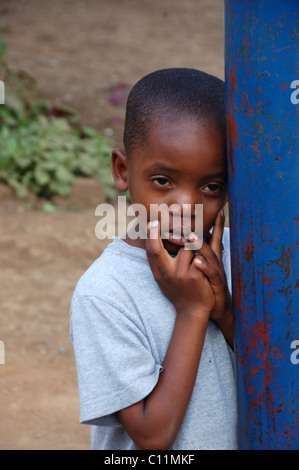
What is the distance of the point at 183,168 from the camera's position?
1.35 m

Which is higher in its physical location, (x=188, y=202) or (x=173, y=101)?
(x=173, y=101)

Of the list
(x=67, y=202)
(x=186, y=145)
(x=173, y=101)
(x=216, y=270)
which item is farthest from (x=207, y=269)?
(x=67, y=202)

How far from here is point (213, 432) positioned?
144 centimetres

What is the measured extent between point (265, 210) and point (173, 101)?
1.17ft

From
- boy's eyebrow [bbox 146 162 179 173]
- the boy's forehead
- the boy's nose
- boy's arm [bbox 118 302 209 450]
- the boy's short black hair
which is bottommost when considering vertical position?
boy's arm [bbox 118 302 209 450]

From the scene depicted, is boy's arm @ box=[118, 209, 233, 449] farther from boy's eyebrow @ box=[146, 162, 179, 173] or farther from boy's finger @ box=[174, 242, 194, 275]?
boy's eyebrow @ box=[146, 162, 179, 173]

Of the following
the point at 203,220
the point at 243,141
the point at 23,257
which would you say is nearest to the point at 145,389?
the point at 203,220

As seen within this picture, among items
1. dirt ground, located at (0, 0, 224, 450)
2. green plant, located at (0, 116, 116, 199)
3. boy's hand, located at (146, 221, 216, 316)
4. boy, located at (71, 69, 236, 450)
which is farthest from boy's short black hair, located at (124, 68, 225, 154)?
green plant, located at (0, 116, 116, 199)

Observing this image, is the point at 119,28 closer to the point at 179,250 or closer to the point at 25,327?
the point at 25,327

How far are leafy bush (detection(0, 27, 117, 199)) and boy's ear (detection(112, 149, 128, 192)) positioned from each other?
4167mm

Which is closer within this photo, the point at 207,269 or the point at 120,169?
the point at 207,269

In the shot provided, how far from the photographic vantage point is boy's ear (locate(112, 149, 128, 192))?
1532 mm

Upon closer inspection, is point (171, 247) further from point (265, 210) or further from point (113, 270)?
point (265, 210)

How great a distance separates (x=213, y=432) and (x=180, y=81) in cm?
73
